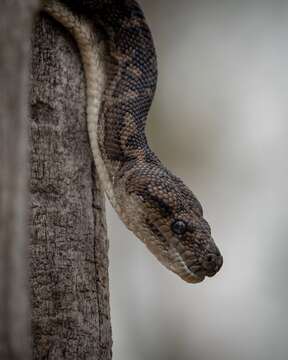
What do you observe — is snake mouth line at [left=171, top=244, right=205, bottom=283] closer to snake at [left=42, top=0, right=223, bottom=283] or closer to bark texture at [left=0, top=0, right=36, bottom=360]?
snake at [left=42, top=0, right=223, bottom=283]

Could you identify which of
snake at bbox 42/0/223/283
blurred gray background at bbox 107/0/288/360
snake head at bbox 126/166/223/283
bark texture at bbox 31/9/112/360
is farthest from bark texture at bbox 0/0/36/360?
blurred gray background at bbox 107/0/288/360

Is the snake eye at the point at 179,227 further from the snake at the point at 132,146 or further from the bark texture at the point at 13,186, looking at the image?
the bark texture at the point at 13,186

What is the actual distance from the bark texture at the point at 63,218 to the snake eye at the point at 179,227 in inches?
21.2

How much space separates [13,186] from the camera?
2.93m

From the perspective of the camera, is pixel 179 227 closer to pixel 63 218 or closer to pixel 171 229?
pixel 171 229

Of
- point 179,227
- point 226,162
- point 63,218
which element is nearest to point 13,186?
point 63,218

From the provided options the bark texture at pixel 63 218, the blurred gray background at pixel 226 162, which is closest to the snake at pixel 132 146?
the bark texture at pixel 63 218

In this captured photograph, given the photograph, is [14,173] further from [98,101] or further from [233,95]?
[233,95]

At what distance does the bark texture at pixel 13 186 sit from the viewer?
9.30 feet

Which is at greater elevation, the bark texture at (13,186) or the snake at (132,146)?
the snake at (132,146)

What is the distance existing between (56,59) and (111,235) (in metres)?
7.26

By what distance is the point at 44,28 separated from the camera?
199 inches

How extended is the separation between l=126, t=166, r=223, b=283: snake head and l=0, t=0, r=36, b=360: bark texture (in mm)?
2530

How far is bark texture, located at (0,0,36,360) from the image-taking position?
2.83 meters
